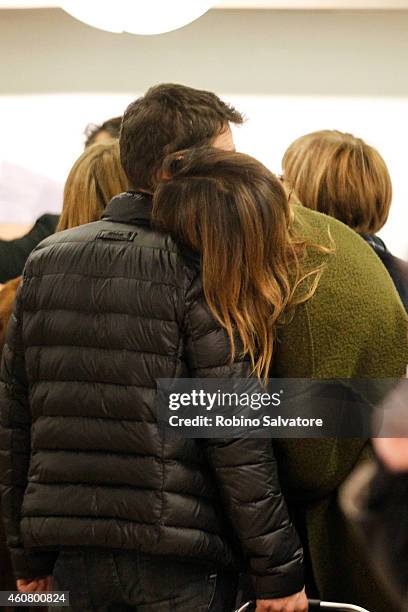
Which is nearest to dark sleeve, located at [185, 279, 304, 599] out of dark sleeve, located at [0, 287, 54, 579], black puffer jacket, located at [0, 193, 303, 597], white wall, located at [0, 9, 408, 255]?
black puffer jacket, located at [0, 193, 303, 597]

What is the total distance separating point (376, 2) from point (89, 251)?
25.8 inches

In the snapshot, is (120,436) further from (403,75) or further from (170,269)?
(403,75)

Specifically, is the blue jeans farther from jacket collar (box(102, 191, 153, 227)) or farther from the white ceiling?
the white ceiling

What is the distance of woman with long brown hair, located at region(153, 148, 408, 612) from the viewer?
102 centimetres

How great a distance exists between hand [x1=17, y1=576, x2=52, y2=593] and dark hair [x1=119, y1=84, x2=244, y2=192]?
56 centimetres

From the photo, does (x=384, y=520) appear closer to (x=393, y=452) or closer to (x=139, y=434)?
(x=393, y=452)

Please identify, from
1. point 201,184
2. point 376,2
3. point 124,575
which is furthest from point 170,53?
point 124,575

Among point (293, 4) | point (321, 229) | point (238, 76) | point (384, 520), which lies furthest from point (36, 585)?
point (293, 4)

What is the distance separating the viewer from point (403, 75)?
1.38 meters

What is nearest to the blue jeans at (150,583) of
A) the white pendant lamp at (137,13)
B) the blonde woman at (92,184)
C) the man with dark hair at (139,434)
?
the man with dark hair at (139,434)

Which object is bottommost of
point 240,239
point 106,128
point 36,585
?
point 36,585

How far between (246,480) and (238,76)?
72 centimetres

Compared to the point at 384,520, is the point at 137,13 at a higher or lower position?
higher

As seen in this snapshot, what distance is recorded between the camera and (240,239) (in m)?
1.02
